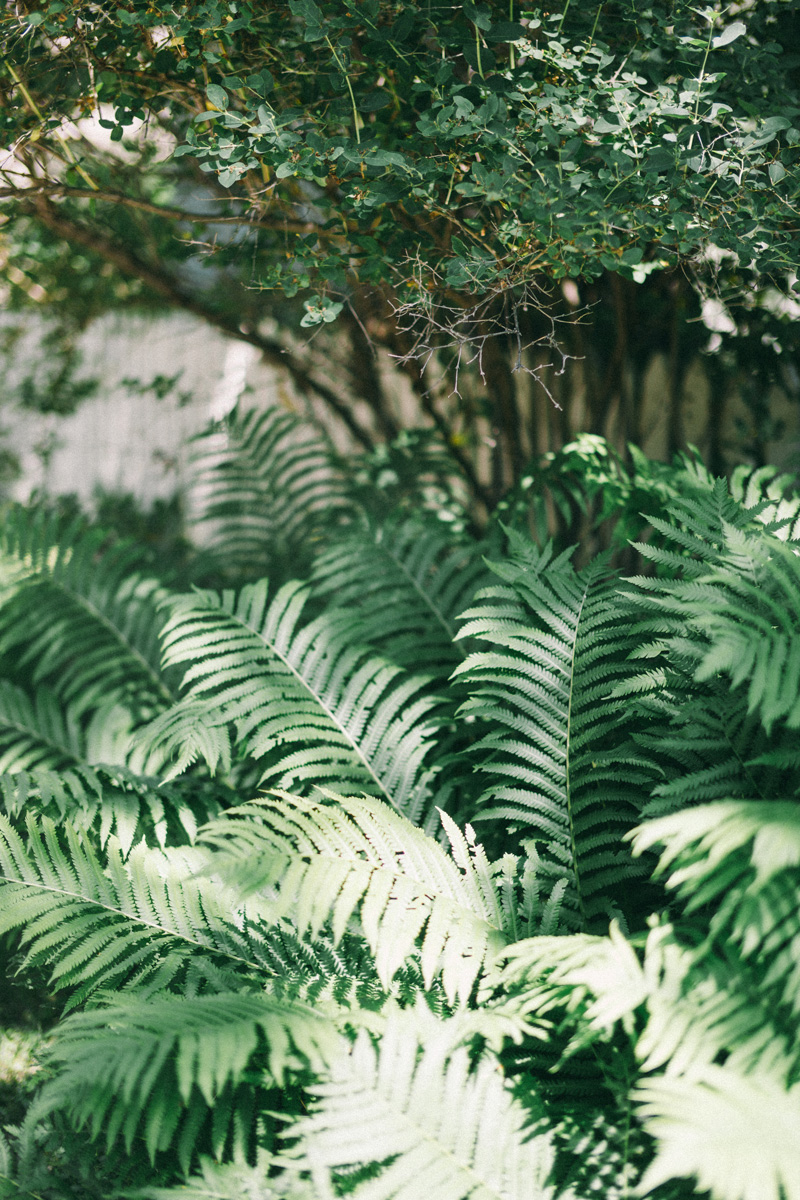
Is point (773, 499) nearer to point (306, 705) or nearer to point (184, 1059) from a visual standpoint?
point (306, 705)

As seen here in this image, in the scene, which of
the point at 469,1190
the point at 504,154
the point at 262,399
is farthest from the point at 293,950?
the point at 262,399

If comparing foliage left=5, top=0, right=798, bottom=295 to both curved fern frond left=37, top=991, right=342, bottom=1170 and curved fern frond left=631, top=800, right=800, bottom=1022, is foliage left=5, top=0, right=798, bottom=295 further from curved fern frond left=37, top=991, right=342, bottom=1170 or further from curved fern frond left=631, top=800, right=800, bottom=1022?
curved fern frond left=37, top=991, right=342, bottom=1170

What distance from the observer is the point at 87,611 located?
102 inches

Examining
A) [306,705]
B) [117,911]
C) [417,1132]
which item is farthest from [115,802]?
[417,1132]

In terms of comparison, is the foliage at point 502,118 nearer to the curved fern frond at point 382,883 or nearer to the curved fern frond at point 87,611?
the curved fern frond at point 382,883

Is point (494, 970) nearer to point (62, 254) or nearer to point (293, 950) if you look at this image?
point (293, 950)

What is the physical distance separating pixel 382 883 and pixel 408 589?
3.34ft

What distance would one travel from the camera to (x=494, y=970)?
1382 mm

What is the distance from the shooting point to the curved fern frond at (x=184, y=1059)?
1125 mm

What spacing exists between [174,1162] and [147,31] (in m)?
2.15

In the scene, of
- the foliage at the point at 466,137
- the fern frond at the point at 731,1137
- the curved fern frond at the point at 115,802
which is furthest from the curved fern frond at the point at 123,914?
the foliage at the point at 466,137

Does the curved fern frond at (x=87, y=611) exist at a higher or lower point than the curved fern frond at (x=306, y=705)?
higher

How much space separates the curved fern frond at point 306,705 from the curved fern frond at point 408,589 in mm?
134

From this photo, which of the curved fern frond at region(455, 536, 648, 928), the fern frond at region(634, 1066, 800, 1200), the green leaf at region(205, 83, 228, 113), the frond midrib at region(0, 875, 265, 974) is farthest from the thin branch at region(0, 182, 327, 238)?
the fern frond at region(634, 1066, 800, 1200)
